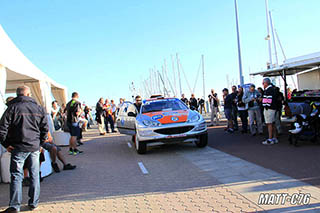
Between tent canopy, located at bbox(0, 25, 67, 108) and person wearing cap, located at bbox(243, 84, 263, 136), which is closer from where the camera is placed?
tent canopy, located at bbox(0, 25, 67, 108)

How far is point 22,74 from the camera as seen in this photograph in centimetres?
952

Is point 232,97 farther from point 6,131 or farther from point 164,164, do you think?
point 6,131

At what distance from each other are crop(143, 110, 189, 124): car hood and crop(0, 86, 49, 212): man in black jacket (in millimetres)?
4294

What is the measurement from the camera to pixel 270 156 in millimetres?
6910

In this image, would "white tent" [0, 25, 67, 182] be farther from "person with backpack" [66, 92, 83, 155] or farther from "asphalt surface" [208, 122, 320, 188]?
"asphalt surface" [208, 122, 320, 188]

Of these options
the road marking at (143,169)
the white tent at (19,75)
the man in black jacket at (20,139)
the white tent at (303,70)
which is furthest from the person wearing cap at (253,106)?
the man in black jacket at (20,139)

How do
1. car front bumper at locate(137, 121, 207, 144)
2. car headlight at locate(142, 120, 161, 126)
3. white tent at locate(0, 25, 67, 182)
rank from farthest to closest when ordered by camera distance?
1. car headlight at locate(142, 120, 161, 126)
2. car front bumper at locate(137, 121, 207, 144)
3. white tent at locate(0, 25, 67, 182)

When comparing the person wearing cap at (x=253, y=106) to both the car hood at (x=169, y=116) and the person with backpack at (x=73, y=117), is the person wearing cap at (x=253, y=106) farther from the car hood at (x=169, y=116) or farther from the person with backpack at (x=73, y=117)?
the person with backpack at (x=73, y=117)

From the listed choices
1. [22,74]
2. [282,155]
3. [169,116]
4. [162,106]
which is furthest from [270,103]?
[22,74]

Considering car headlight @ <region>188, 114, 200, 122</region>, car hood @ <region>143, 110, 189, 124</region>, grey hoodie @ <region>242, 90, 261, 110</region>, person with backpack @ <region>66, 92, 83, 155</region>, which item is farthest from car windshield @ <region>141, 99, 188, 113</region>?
grey hoodie @ <region>242, 90, 261, 110</region>

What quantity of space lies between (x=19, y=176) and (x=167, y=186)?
8.26 feet

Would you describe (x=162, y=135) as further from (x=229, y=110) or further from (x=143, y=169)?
(x=229, y=110)

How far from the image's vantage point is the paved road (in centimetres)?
426

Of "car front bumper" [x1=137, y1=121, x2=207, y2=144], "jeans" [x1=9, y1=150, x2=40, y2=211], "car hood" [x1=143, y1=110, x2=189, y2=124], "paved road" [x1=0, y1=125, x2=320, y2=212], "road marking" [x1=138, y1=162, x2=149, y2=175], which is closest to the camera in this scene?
"paved road" [x1=0, y1=125, x2=320, y2=212]
